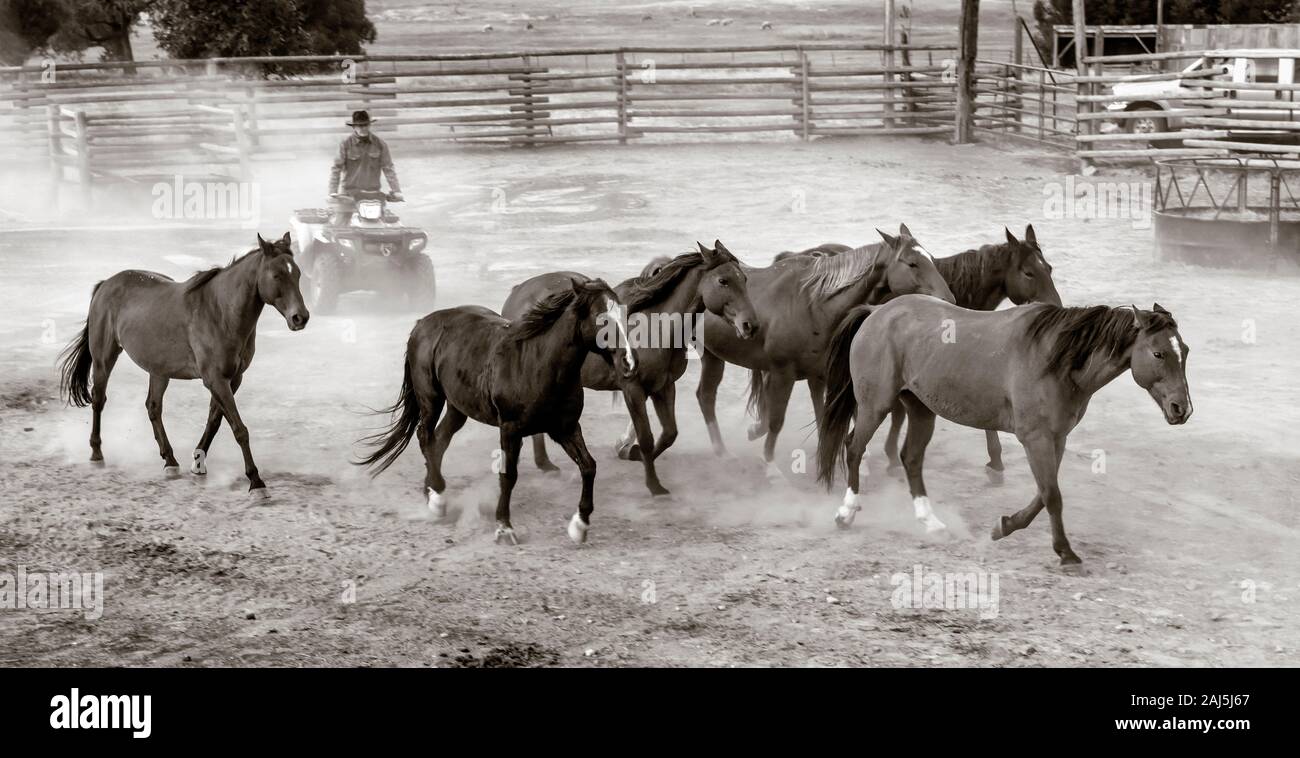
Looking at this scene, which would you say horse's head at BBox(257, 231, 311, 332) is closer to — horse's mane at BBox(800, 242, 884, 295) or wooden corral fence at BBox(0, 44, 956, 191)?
horse's mane at BBox(800, 242, 884, 295)

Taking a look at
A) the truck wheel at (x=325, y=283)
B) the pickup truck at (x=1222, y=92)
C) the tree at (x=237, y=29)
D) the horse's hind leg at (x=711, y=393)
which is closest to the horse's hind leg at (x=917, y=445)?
the horse's hind leg at (x=711, y=393)

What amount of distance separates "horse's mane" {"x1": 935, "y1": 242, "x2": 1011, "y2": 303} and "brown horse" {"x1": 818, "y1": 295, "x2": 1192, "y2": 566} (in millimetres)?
1046

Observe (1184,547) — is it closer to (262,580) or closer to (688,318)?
(688,318)

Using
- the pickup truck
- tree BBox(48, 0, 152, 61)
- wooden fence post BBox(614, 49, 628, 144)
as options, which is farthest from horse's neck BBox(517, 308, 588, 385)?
tree BBox(48, 0, 152, 61)

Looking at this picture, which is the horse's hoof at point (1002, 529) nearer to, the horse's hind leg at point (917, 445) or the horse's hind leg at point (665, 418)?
the horse's hind leg at point (917, 445)

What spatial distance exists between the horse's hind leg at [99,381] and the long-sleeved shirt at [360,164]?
4.21 m

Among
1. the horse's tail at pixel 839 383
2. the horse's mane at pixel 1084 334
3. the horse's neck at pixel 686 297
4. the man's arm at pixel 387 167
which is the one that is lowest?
the horse's tail at pixel 839 383

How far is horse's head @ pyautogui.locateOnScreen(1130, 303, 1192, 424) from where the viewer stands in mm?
6477

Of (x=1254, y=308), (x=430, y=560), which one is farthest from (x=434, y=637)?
(x=1254, y=308)

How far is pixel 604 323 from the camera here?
23.5ft

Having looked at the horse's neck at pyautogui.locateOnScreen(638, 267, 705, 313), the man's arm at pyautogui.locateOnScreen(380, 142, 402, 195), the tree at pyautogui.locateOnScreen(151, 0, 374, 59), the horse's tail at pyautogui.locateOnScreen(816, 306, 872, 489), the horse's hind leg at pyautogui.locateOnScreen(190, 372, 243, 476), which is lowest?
the horse's hind leg at pyautogui.locateOnScreen(190, 372, 243, 476)

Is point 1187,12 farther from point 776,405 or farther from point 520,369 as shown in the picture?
point 520,369

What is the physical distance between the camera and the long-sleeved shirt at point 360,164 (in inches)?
512

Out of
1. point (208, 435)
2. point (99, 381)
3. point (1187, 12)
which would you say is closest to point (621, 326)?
point (208, 435)
